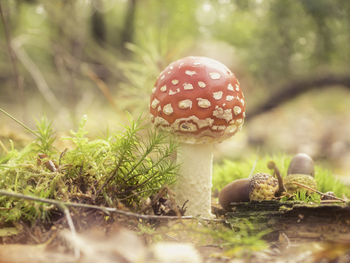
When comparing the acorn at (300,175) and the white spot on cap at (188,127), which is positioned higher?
the white spot on cap at (188,127)

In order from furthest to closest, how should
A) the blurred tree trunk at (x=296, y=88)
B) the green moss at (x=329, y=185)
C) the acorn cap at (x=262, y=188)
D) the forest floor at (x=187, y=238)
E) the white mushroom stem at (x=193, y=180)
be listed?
the blurred tree trunk at (x=296, y=88)
the green moss at (x=329, y=185)
the white mushroom stem at (x=193, y=180)
the acorn cap at (x=262, y=188)
the forest floor at (x=187, y=238)

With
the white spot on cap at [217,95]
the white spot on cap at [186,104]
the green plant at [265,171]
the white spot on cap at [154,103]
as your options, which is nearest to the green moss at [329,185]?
the green plant at [265,171]

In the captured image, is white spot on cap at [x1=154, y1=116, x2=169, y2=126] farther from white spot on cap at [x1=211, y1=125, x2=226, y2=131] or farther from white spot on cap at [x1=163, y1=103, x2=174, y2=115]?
white spot on cap at [x1=211, y1=125, x2=226, y2=131]

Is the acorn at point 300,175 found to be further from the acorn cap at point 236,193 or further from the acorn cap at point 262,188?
the acorn cap at point 236,193

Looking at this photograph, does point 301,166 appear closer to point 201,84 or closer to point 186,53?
point 201,84

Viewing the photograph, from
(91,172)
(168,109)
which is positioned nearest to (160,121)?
(168,109)

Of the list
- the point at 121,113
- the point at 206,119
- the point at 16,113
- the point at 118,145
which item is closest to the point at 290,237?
the point at 206,119
